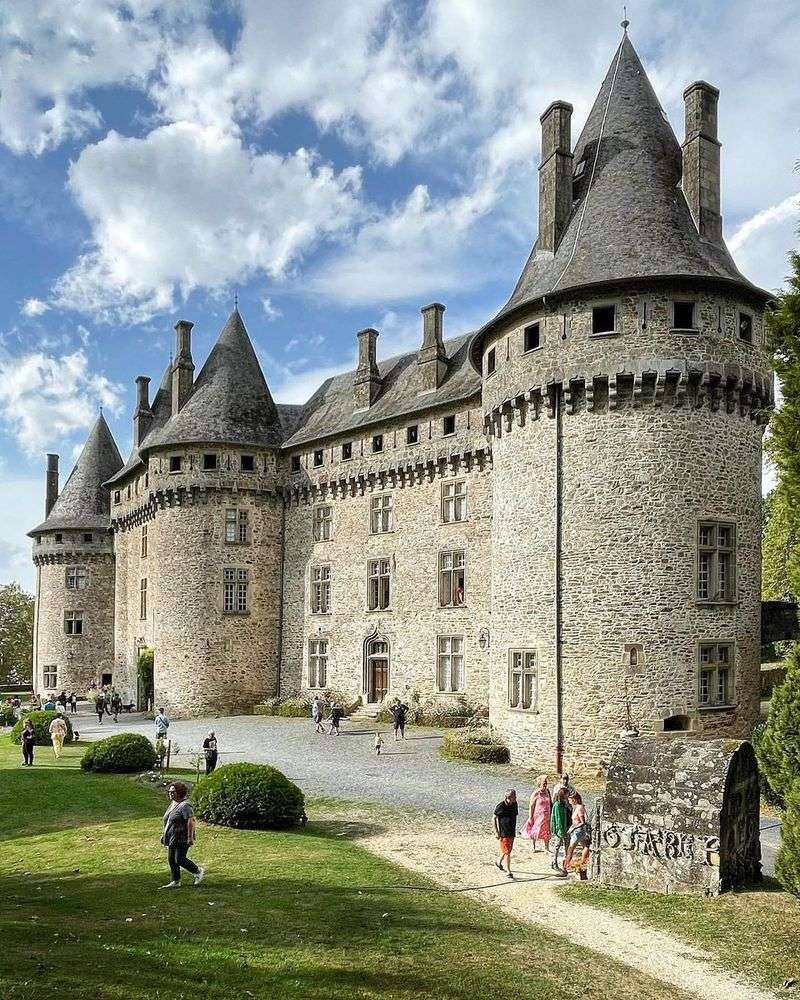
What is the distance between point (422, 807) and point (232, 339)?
32.2 m

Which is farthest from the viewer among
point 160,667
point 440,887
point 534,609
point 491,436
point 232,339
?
point 232,339

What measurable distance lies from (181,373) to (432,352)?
49.3 ft

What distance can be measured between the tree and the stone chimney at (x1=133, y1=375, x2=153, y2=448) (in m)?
36.5

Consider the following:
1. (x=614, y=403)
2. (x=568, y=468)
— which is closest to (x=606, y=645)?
(x=568, y=468)

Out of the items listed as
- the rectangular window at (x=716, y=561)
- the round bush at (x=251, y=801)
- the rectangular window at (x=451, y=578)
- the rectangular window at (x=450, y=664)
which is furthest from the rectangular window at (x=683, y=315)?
the round bush at (x=251, y=801)

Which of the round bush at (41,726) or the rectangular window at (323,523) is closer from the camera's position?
the round bush at (41,726)

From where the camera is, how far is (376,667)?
3875 cm

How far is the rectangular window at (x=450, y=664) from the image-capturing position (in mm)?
34750

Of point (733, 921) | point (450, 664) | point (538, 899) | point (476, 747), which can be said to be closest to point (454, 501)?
point (450, 664)

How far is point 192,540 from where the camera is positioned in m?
42.4

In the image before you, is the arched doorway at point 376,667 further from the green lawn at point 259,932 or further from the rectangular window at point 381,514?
the green lawn at point 259,932

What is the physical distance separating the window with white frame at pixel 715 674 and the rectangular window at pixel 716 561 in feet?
4.48

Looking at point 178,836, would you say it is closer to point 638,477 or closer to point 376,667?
point 638,477

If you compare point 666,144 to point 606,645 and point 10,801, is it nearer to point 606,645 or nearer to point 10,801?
point 606,645
